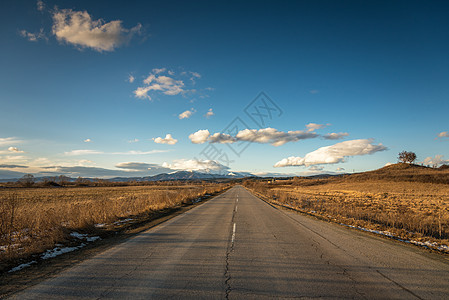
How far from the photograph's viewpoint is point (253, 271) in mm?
5371

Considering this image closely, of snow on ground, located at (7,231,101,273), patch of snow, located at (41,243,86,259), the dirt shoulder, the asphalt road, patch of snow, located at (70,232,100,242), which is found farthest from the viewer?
patch of snow, located at (70,232,100,242)

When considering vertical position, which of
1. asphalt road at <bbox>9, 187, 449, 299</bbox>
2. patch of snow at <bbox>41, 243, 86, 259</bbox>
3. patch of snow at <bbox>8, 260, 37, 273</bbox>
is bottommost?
patch of snow at <bbox>41, 243, 86, 259</bbox>

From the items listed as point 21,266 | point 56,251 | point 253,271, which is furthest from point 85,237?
point 253,271

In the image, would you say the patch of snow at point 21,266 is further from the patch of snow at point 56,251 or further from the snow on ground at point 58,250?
the patch of snow at point 56,251

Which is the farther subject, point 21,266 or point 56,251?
point 56,251

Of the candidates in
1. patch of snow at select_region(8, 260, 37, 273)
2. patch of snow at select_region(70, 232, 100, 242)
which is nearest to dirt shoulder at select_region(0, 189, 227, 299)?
patch of snow at select_region(8, 260, 37, 273)

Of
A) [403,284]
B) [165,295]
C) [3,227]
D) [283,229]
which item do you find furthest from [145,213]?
[403,284]

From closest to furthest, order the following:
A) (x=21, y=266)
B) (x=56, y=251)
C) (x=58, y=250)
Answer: (x=21, y=266) < (x=56, y=251) < (x=58, y=250)

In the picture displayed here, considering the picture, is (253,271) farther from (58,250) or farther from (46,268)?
(58,250)

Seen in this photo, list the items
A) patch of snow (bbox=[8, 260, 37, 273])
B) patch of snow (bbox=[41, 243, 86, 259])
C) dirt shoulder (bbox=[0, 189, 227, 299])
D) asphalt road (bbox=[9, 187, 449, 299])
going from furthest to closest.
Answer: patch of snow (bbox=[41, 243, 86, 259]) < patch of snow (bbox=[8, 260, 37, 273]) < dirt shoulder (bbox=[0, 189, 227, 299]) < asphalt road (bbox=[9, 187, 449, 299])

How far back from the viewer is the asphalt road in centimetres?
430

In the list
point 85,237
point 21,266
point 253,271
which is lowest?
Answer: point 85,237

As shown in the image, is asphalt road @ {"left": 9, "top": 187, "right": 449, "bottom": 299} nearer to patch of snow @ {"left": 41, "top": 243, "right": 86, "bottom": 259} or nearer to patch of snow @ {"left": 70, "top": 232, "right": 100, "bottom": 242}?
patch of snow @ {"left": 41, "top": 243, "right": 86, "bottom": 259}

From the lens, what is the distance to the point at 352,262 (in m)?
6.14
